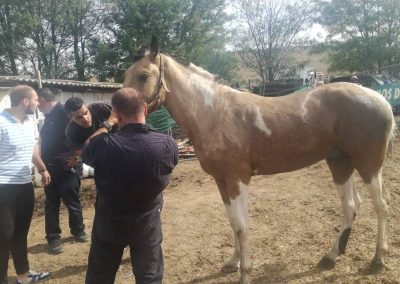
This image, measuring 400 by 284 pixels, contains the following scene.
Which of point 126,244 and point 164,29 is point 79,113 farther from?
point 164,29

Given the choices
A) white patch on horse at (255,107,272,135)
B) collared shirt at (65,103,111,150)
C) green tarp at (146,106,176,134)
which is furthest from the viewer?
green tarp at (146,106,176,134)

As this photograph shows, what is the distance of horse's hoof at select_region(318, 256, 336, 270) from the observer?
351 centimetres

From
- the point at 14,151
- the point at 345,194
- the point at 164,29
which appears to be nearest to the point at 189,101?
the point at 14,151

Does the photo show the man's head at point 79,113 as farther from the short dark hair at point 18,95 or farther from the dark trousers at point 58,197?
the dark trousers at point 58,197

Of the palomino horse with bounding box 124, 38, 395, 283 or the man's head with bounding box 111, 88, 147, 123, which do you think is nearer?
the man's head with bounding box 111, 88, 147, 123

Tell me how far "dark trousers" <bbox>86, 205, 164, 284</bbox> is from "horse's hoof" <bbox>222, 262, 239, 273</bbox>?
1.42 meters

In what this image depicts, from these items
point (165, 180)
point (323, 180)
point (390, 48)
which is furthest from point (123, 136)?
point (390, 48)

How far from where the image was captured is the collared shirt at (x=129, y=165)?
6.92 feet

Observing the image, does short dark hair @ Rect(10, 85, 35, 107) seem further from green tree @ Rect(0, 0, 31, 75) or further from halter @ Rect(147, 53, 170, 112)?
green tree @ Rect(0, 0, 31, 75)

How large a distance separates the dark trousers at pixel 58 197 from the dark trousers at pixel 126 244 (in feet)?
8.07

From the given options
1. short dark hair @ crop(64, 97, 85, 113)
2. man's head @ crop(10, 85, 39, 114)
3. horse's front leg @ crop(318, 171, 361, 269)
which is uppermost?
man's head @ crop(10, 85, 39, 114)

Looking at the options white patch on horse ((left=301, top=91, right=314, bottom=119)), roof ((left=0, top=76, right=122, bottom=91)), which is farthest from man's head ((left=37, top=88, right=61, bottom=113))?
roof ((left=0, top=76, right=122, bottom=91))

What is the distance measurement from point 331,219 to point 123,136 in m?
3.40

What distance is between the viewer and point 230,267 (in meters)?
3.67
